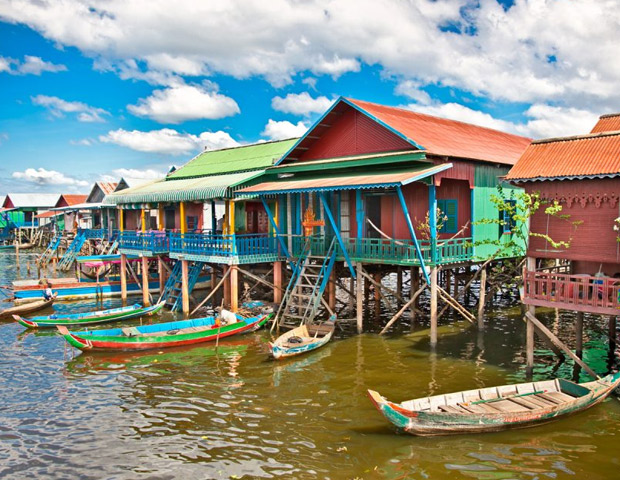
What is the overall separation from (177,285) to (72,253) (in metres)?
21.7

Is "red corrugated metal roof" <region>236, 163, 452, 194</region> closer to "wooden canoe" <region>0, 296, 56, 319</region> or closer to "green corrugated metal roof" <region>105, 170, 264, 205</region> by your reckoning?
"green corrugated metal roof" <region>105, 170, 264, 205</region>

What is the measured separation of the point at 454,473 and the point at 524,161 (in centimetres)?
969

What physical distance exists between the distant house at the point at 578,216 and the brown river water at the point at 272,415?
2749 mm

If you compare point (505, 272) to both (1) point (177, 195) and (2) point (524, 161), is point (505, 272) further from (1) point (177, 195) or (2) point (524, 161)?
→ (1) point (177, 195)

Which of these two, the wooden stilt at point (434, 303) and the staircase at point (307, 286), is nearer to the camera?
the wooden stilt at point (434, 303)

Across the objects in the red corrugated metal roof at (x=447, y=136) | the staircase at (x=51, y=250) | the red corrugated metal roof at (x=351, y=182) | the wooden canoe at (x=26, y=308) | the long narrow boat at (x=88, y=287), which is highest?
the red corrugated metal roof at (x=447, y=136)

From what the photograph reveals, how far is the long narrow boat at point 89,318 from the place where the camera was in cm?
2272

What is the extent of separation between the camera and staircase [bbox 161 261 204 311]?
26000 mm

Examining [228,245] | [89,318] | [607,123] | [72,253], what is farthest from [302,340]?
[72,253]

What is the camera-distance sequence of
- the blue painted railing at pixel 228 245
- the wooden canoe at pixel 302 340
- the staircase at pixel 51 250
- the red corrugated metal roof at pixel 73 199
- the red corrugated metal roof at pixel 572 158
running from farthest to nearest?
the red corrugated metal roof at pixel 73 199 < the staircase at pixel 51 250 < the blue painted railing at pixel 228 245 < the wooden canoe at pixel 302 340 < the red corrugated metal roof at pixel 572 158

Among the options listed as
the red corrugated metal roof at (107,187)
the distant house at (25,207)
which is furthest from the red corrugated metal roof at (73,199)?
the red corrugated metal roof at (107,187)

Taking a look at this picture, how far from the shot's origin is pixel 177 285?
2673cm

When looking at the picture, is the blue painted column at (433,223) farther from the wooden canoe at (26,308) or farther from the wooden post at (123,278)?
the wooden canoe at (26,308)

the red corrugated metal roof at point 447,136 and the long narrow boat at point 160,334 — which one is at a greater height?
the red corrugated metal roof at point 447,136
